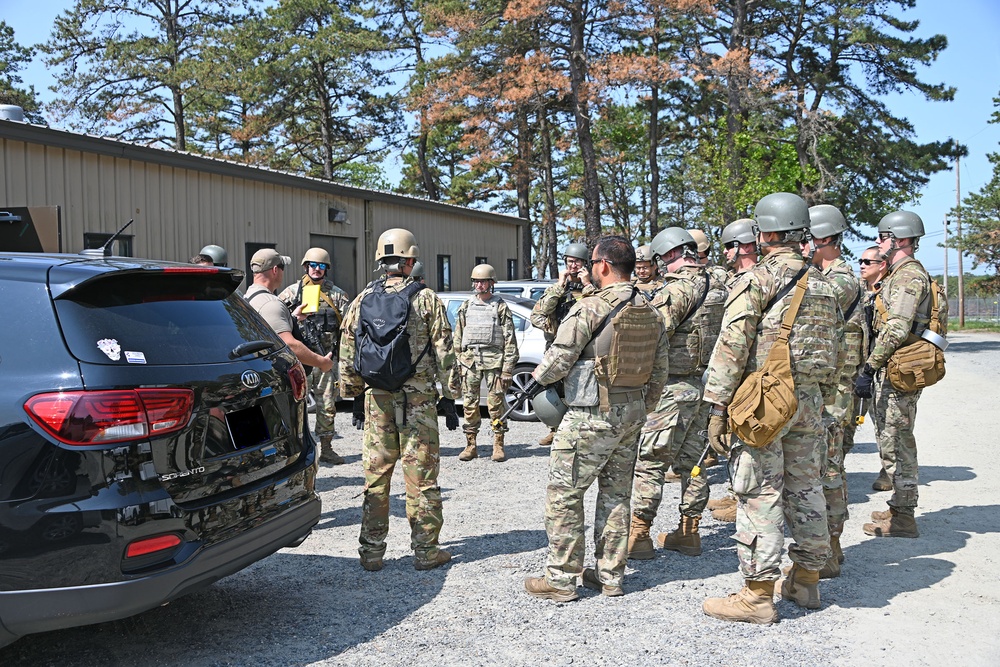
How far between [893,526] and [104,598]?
4.90m

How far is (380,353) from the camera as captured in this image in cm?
467

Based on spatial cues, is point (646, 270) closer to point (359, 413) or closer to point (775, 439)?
point (775, 439)

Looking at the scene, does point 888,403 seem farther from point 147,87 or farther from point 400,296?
point 147,87

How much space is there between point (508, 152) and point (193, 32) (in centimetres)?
1251

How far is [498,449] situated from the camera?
8422mm

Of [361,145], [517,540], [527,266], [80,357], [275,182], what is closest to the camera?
[80,357]

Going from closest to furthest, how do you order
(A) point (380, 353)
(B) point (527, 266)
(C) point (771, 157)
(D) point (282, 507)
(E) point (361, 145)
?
(D) point (282, 507) < (A) point (380, 353) < (C) point (771, 157) < (B) point (527, 266) < (E) point (361, 145)

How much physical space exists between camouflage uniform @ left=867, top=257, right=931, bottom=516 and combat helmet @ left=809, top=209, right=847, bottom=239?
2.51 ft

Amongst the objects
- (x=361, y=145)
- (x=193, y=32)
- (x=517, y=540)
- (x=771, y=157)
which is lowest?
(x=517, y=540)

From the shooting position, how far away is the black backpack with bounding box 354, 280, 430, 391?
466 cm

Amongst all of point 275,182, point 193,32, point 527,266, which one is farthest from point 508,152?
point 275,182

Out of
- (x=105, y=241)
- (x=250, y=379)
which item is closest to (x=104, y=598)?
(x=250, y=379)

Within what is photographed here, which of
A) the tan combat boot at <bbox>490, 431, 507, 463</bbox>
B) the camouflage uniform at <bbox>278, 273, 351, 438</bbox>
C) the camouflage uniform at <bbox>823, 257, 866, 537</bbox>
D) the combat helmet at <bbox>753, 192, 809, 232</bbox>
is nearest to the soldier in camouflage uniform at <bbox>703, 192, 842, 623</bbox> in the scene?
the combat helmet at <bbox>753, 192, 809, 232</bbox>

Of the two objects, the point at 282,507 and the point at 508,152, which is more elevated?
the point at 508,152
